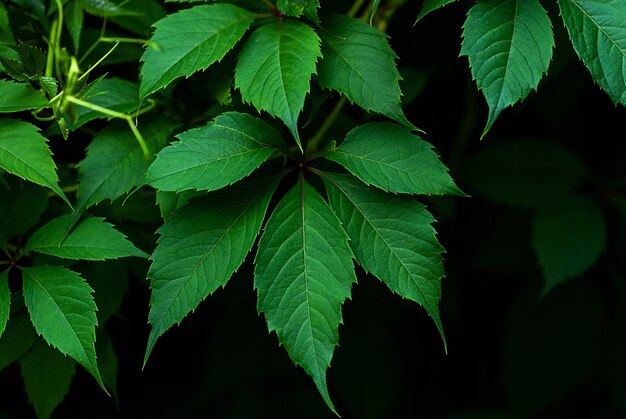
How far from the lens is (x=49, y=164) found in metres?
1.05

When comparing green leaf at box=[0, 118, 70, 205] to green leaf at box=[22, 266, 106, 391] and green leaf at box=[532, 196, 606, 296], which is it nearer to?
green leaf at box=[22, 266, 106, 391]

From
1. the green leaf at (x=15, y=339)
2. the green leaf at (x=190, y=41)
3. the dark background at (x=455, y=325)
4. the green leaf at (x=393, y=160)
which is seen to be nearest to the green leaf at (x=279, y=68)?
the green leaf at (x=190, y=41)

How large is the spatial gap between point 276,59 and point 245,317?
108cm

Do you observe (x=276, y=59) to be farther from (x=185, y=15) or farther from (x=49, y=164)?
(x=49, y=164)

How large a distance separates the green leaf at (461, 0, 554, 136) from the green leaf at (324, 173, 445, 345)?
0.20 meters

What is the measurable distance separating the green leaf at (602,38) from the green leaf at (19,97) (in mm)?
823

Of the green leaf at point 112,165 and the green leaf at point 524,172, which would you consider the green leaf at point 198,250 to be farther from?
the green leaf at point 524,172

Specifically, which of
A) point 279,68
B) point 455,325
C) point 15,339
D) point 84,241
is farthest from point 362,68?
point 455,325

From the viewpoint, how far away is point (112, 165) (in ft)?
3.92

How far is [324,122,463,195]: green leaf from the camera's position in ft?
3.51

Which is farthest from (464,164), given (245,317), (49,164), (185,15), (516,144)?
(49,164)

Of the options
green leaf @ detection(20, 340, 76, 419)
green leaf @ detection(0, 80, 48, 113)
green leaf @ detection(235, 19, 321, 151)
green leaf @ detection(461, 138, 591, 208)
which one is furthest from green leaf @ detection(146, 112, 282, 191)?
green leaf @ detection(461, 138, 591, 208)

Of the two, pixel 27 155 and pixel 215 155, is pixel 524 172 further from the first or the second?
pixel 27 155

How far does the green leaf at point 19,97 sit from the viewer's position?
1.08 m
